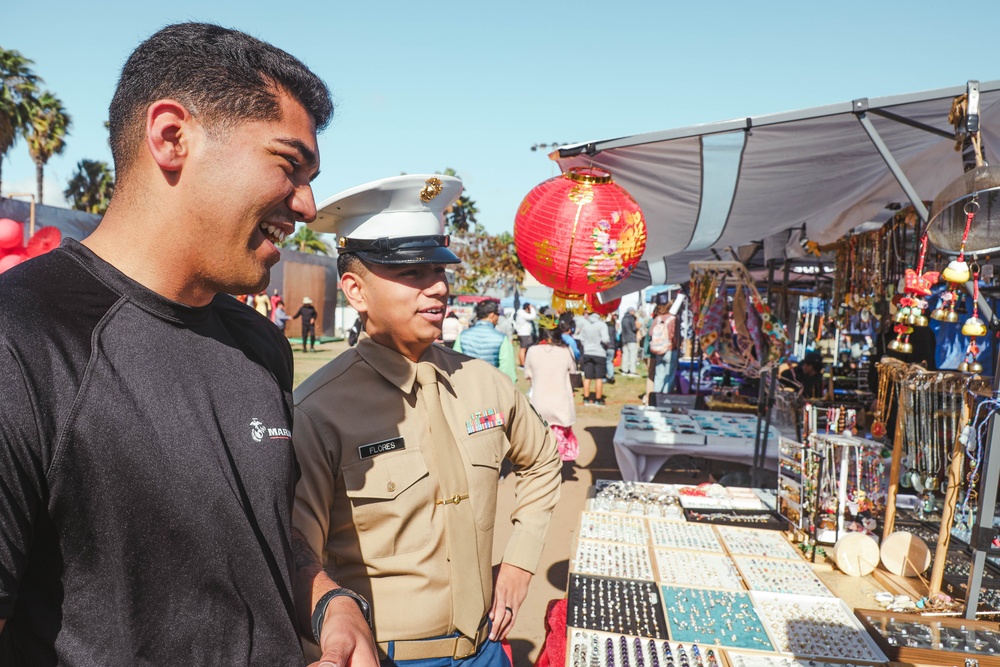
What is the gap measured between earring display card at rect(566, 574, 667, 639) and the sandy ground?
46cm

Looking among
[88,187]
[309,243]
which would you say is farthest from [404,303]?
[309,243]

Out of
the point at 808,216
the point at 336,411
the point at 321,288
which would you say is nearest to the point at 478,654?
the point at 336,411

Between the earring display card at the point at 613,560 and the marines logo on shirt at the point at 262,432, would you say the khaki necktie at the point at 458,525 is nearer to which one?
the marines logo on shirt at the point at 262,432

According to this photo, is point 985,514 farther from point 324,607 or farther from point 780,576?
point 324,607

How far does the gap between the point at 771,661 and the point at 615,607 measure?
60cm

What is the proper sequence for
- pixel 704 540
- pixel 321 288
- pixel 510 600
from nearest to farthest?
pixel 510 600 → pixel 704 540 → pixel 321 288

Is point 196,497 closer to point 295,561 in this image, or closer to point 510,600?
point 295,561

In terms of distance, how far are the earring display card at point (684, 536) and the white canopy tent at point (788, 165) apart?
1.87 m

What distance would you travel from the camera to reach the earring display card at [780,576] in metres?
2.67

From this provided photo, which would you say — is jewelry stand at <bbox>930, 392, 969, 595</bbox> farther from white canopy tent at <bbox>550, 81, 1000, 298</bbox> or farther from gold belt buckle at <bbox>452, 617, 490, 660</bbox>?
gold belt buckle at <bbox>452, 617, 490, 660</bbox>

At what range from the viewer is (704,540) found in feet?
10.7

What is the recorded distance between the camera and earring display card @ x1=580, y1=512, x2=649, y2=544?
10.7 feet

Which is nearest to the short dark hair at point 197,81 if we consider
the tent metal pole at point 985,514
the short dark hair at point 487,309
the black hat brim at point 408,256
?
the black hat brim at point 408,256

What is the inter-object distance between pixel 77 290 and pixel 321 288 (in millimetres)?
23062
